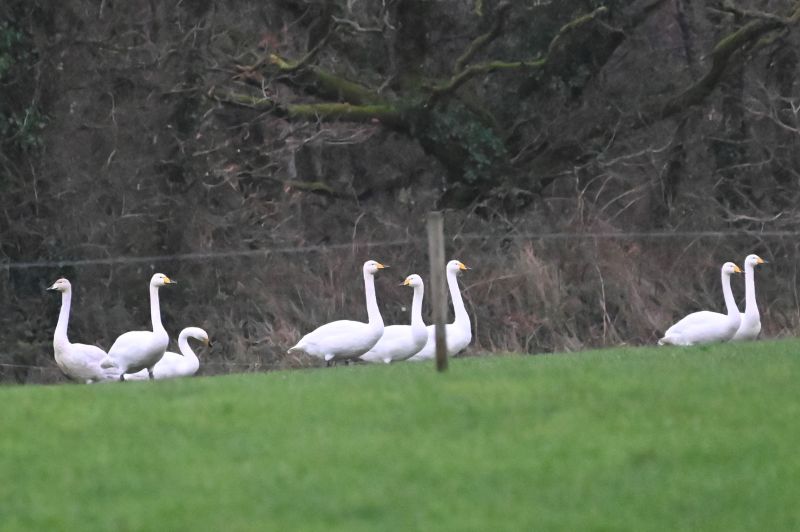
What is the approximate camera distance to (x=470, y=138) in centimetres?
2659

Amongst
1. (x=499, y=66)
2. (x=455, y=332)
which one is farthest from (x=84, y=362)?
(x=499, y=66)

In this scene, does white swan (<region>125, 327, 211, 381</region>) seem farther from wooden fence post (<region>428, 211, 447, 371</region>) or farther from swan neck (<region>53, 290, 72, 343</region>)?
wooden fence post (<region>428, 211, 447, 371</region>)

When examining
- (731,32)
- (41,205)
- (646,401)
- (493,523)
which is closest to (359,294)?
(41,205)

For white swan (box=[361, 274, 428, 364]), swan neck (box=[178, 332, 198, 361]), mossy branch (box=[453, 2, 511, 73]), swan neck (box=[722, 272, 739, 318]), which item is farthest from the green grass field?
mossy branch (box=[453, 2, 511, 73])

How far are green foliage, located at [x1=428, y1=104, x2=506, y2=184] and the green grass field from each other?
49.9 feet

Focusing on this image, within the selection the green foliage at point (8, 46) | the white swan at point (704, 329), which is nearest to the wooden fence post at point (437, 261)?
the white swan at point (704, 329)

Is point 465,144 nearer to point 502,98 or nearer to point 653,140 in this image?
point 502,98

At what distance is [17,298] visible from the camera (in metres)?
24.3

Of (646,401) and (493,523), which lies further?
(646,401)

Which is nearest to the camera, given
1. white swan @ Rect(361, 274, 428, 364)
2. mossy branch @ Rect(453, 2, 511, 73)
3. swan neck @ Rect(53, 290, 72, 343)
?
swan neck @ Rect(53, 290, 72, 343)

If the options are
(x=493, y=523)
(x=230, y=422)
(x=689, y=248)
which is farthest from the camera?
(x=689, y=248)

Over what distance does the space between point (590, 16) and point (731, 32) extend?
9.74 feet

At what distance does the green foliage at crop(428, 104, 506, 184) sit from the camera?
2648cm

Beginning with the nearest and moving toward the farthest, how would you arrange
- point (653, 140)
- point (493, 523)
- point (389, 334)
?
point (493, 523) → point (389, 334) → point (653, 140)
